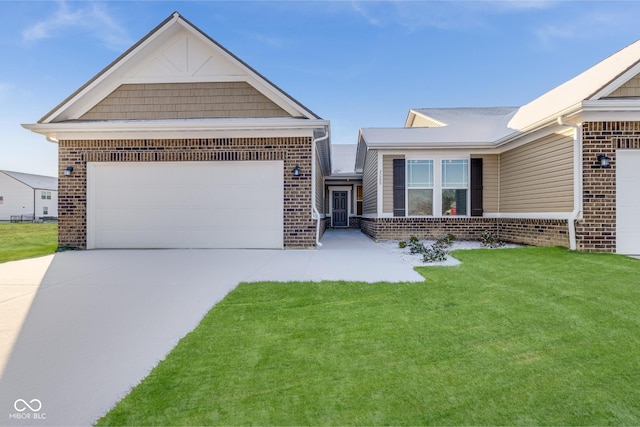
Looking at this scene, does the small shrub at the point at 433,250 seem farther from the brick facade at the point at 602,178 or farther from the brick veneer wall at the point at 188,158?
the brick facade at the point at 602,178

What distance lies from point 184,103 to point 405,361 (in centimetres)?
894

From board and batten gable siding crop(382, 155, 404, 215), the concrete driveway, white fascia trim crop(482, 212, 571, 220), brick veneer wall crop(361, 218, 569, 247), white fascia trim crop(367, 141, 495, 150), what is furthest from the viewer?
board and batten gable siding crop(382, 155, 404, 215)

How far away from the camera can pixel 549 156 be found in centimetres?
812

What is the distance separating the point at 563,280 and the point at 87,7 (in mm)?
12858

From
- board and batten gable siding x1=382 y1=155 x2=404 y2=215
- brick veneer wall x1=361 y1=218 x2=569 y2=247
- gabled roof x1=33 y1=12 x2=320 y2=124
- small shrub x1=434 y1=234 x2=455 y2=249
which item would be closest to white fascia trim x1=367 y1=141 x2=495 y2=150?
board and batten gable siding x1=382 y1=155 x2=404 y2=215

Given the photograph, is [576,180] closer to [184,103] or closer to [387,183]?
[387,183]

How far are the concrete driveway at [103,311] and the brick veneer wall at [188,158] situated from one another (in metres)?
1.23

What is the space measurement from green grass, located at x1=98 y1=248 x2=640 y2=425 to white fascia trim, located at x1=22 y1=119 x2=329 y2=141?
530 centimetres

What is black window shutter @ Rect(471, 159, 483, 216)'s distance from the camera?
10289 mm

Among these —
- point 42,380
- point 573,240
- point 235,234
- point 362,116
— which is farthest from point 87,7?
point 362,116

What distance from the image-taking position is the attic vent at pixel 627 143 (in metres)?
7.05

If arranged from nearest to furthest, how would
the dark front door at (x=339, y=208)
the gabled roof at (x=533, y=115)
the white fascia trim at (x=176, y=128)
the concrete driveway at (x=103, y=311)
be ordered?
1. the concrete driveway at (x=103, y=311)
2. the gabled roof at (x=533, y=115)
3. the white fascia trim at (x=176, y=128)
4. the dark front door at (x=339, y=208)

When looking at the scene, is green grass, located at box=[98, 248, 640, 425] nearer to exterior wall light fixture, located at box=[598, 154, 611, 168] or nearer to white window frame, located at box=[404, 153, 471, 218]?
exterior wall light fixture, located at box=[598, 154, 611, 168]

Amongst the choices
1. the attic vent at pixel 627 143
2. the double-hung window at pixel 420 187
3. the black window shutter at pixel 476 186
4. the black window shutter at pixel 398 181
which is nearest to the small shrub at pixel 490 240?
the black window shutter at pixel 476 186
